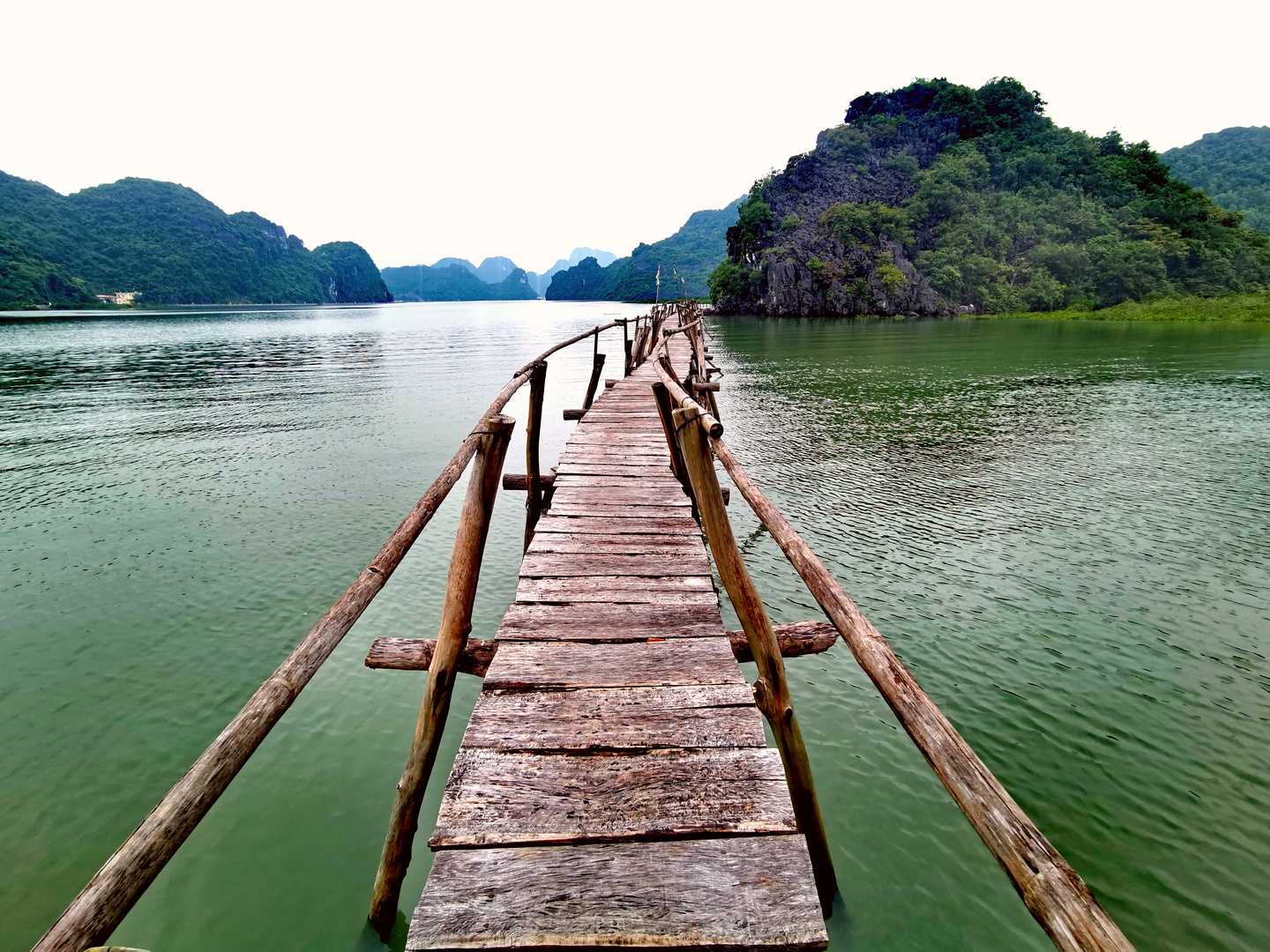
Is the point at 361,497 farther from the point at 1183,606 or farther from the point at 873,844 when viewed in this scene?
the point at 1183,606

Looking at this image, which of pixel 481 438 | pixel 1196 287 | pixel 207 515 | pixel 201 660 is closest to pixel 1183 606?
pixel 481 438

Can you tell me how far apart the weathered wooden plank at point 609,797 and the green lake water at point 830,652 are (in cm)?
188

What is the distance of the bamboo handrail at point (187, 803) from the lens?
1.53 meters

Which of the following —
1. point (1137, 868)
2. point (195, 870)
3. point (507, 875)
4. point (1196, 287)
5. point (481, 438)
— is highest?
point (1196, 287)

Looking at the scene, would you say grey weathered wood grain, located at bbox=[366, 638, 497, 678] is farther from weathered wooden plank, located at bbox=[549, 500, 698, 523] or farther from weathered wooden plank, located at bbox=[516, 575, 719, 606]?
weathered wooden plank, located at bbox=[549, 500, 698, 523]

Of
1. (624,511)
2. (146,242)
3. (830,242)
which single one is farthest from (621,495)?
(146,242)

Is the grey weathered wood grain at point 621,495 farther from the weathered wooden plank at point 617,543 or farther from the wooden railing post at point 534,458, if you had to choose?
the wooden railing post at point 534,458

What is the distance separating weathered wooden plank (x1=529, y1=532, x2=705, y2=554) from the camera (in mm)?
4832

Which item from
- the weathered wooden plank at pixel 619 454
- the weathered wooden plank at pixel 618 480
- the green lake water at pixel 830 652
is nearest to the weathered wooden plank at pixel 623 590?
the green lake water at pixel 830 652

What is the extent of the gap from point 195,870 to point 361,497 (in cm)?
777

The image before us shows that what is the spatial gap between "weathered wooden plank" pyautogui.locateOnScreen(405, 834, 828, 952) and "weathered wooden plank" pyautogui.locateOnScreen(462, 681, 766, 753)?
501 mm

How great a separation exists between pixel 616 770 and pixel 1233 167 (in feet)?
548

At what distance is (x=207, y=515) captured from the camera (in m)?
9.92

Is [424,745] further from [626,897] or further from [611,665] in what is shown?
[626,897]
